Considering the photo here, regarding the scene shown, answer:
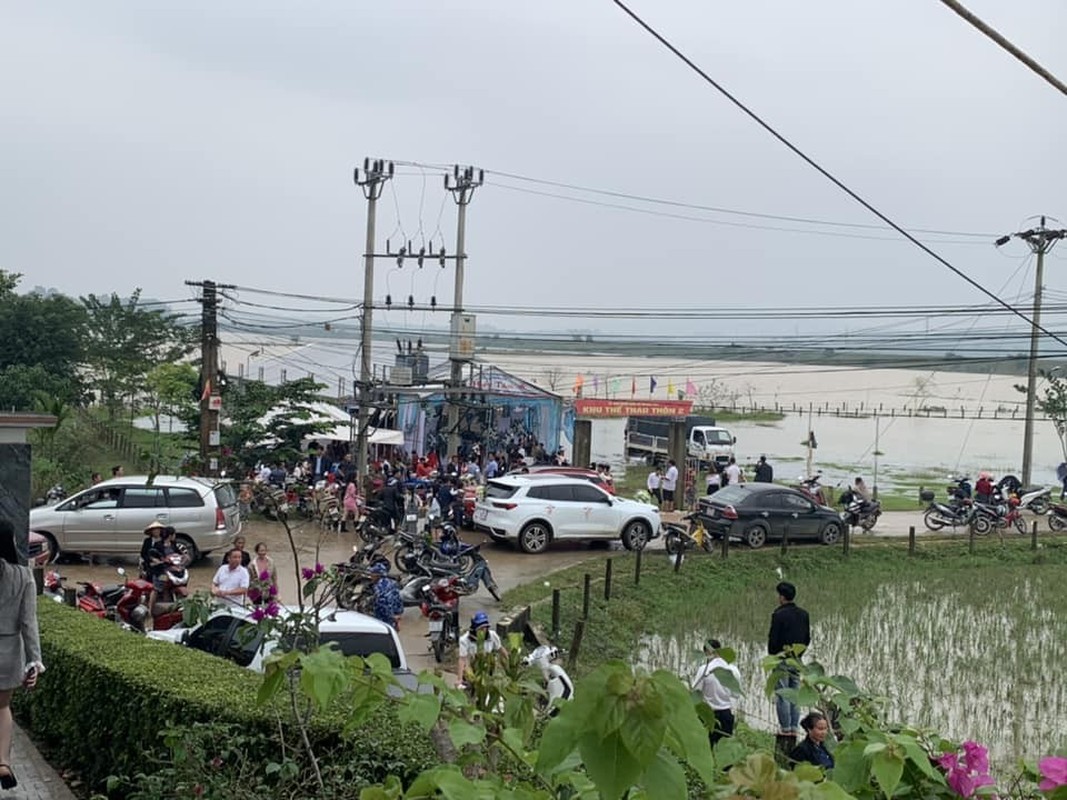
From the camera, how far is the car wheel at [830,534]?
21.6m

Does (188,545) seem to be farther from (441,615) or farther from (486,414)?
(486,414)

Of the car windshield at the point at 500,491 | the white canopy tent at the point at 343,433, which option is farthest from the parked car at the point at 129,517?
the white canopy tent at the point at 343,433

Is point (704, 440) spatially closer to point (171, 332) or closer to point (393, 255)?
point (393, 255)

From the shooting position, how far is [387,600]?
43.4 ft

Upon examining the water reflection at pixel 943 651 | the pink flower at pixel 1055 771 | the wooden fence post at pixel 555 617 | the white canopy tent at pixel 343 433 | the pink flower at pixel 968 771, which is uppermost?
the pink flower at pixel 1055 771

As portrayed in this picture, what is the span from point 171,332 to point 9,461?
39072mm

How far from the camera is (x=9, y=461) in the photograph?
817 centimetres

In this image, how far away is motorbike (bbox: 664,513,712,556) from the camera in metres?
19.0

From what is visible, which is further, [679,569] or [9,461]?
[679,569]

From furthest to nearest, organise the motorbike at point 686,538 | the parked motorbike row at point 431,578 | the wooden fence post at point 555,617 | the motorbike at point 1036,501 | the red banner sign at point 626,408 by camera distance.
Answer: the red banner sign at point 626,408 → the motorbike at point 1036,501 → the motorbike at point 686,538 → the wooden fence post at point 555,617 → the parked motorbike row at point 431,578

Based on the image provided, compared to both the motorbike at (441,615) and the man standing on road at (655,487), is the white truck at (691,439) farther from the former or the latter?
the motorbike at (441,615)

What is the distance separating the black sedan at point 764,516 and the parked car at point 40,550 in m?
11.5

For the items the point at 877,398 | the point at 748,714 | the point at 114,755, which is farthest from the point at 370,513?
the point at 877,398

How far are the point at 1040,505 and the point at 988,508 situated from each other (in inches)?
135
